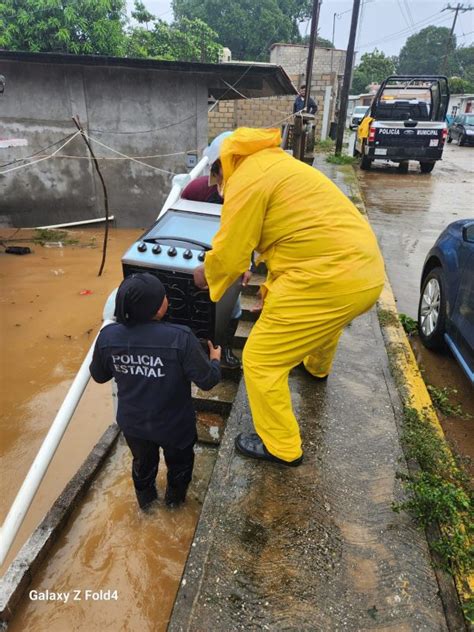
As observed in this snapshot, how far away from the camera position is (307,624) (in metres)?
1.69

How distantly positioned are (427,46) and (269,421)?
83573 mm

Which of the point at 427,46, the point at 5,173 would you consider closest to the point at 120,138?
the point at 5,173

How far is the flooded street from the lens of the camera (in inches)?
139

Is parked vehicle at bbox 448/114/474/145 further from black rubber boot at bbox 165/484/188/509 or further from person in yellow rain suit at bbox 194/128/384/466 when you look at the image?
black rubber boot at bbox 165/484/188/509

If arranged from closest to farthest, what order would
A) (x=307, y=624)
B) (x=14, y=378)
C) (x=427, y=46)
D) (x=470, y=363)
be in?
(x=307, y=624)
(x=470, y=363)
(x=14, y=378)
(x=427, y=46)

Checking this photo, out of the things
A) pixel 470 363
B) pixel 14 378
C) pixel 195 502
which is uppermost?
pixel 470 363

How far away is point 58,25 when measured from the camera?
1453cm

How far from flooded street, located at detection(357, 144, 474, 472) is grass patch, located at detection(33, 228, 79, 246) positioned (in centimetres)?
586

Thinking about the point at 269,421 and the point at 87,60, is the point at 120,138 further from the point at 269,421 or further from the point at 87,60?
the point at 269,421

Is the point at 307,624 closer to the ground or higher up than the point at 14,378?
higher up

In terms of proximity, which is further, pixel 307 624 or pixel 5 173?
pixel 5 173

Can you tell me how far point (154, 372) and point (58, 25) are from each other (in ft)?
54.7

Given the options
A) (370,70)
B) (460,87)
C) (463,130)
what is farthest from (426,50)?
(463,130)

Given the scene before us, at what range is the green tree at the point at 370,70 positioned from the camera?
5075cm
